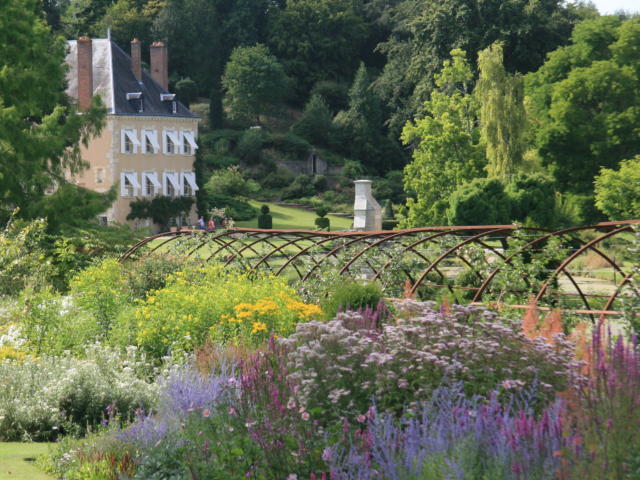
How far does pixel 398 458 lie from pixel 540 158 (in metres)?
30.1

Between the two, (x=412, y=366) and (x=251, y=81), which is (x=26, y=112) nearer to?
(x=412, y=366)

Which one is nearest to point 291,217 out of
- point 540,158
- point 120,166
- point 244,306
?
point 120,166

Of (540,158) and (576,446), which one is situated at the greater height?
(540,158)

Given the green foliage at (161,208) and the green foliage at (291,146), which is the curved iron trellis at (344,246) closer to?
the green foliage at (161,208)

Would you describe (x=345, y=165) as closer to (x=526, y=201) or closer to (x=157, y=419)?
(x=526, y=201)

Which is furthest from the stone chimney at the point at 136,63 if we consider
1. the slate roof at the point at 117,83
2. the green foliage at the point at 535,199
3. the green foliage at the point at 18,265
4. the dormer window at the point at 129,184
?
the green foliage at the point at 18,265

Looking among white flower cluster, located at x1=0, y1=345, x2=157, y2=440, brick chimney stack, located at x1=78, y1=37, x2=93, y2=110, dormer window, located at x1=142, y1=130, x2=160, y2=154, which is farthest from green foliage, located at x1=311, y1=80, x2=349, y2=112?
white flower cluster, located at x1=0, y1=345, x2=157, y2=440

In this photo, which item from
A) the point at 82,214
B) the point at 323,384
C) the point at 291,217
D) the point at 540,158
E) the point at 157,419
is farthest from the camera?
the point at 291,217

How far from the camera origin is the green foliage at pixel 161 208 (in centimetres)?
4219

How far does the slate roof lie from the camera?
4220 centimetres

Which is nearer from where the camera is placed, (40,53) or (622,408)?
(622,408)

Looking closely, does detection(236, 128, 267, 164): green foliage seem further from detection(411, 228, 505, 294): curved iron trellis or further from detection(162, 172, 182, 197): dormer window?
detection(411, 228, 505, 294): curved iron trellis

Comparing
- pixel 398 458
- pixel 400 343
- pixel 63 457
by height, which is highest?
pixel 400 343

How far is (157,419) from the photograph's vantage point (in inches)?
270
